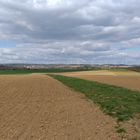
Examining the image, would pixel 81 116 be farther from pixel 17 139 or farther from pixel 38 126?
pixel 17 139

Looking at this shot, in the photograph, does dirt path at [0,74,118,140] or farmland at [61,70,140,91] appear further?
farmland at [61,70,140,91]

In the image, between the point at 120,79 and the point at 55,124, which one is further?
the point at 120,79

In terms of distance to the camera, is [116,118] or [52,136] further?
[116,118]

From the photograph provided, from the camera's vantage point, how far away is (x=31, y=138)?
32.2ft

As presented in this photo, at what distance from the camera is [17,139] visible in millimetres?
9609

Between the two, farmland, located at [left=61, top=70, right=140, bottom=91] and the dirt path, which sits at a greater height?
the dirt path

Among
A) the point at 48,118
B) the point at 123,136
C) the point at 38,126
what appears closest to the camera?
the point at 123,136

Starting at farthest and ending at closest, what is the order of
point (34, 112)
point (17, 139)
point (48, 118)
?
point (34, 112), point (48, 118), point (17, 139)

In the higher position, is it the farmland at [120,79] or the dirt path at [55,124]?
the dirt path at [55,124]

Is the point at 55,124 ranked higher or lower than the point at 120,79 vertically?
higher

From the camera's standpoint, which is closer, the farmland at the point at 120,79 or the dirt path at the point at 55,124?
the dirt path at the point at 55,124

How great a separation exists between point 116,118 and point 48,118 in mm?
2968

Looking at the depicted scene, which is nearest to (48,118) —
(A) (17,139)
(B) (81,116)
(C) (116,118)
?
(B) (81,116)

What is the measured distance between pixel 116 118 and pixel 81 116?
1593 mm
